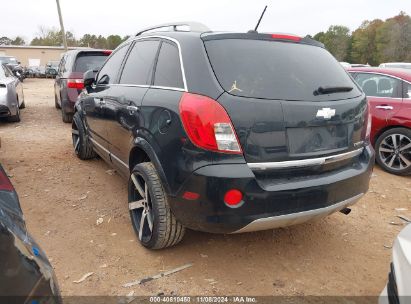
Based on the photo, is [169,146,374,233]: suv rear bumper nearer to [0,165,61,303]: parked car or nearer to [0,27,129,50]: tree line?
[0,165,61,303]: parked car

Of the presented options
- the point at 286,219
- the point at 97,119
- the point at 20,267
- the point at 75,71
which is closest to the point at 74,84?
the point at 75,71

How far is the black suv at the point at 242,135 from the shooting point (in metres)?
2.41

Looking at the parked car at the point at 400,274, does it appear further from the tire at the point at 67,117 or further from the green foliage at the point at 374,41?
the green foliage at the point at 374,41

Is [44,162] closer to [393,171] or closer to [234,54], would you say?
[234,54]

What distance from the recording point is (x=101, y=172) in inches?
202

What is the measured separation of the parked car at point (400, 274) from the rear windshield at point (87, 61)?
7134 millimetres

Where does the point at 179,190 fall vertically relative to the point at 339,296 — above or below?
above

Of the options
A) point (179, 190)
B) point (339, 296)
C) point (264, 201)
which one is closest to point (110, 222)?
point (179, 190)

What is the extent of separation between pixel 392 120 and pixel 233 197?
13.1 feet

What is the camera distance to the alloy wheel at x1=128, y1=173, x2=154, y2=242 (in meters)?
3.08

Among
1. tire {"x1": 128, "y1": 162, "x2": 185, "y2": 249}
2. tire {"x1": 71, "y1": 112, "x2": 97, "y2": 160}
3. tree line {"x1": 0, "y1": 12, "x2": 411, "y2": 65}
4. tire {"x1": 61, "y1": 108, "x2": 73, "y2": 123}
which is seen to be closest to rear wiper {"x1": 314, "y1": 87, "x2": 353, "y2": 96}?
tire {"x1": 128, "y1": 162, "x2": 185, "y2": 249}

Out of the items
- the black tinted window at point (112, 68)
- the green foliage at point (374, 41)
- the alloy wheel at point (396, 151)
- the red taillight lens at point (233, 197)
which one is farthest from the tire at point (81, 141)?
the green foliage at point (374, 41)

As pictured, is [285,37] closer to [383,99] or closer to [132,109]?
[132,109]

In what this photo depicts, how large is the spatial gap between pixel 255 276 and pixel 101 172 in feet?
9.90
